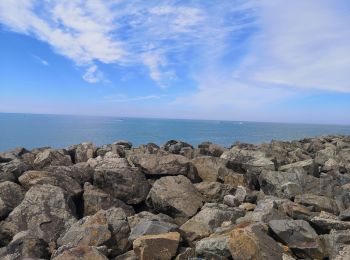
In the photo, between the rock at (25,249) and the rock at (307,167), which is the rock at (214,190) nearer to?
the rock at (307,167)

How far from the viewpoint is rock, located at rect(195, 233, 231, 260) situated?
22.5 ft

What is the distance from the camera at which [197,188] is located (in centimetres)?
1145

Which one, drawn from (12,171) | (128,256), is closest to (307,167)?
(128,256)

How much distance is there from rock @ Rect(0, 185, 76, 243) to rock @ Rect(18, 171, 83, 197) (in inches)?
30.0

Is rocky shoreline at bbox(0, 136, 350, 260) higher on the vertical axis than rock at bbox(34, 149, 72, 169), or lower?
lower

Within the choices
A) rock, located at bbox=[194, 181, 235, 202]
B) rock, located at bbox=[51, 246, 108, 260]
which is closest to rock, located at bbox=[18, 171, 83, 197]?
rock, located at bbox=[194, 181, 235, 202]

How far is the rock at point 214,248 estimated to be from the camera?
687cm

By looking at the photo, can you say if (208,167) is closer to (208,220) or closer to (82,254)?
(208,220)

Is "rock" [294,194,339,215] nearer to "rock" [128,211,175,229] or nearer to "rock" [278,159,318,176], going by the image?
"rock" [128,211,175,229]

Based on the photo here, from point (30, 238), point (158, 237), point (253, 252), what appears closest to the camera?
point (253, 252)

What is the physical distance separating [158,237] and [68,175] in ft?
16.7

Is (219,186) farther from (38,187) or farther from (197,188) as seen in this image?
(38,187)

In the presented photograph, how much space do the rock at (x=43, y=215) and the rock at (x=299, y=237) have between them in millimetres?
4747

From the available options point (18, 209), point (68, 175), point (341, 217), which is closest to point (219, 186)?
point (341, 217)
